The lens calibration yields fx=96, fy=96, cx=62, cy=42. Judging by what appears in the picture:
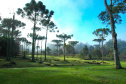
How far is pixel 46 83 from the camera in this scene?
193 inches

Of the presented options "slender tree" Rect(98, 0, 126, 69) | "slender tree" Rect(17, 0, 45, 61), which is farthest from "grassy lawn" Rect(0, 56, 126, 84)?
"slender tree" Rect(17, 0, 45, 61)

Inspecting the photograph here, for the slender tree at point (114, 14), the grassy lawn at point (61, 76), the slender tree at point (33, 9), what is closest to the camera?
the grassy lawn at point (61, 76)

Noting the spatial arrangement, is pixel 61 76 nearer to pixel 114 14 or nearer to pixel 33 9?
pixel 114 14

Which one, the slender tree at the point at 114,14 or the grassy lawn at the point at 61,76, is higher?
the slender tree at the point at 114,14

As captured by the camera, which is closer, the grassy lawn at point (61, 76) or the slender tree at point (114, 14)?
the grassy lawn at point (61, 76)

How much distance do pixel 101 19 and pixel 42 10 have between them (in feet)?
66.8

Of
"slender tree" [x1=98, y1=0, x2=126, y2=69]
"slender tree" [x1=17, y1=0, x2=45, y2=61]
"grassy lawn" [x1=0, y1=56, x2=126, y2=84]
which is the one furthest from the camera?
"slender tree" [x1=17, y1=0, x2=45, y2=61]

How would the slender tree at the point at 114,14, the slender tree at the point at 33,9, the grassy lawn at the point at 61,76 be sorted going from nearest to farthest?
the grassy lawn at the point at 61,76 → the slender tree at the point at 114,14 → the slender tree at the point at 33,9

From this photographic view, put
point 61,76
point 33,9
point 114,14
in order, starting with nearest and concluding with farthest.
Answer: point 61,76
point 114,14
point 33,9

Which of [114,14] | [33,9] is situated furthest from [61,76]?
[33,9]

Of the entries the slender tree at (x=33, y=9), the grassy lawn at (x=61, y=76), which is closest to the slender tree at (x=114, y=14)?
the grassy lawn at (x=61, y=76)

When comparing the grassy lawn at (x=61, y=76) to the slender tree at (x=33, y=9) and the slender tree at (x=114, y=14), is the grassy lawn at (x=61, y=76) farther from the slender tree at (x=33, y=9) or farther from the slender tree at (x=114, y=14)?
the slender tree at (x=33, y=9)

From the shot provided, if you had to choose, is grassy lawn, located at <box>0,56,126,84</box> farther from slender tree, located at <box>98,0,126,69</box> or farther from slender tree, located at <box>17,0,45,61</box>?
slender tree, located at <box>17,0,45,61</box>

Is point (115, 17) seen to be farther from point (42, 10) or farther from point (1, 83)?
point (42, 10)
